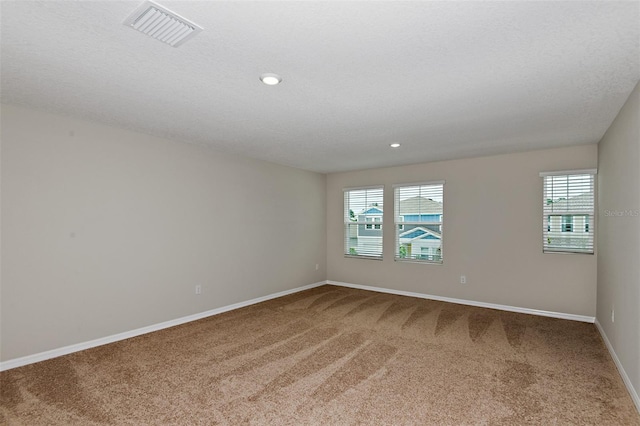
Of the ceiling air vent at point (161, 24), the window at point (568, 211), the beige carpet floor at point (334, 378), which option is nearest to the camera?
the ceiling air vent at point (161, 24)

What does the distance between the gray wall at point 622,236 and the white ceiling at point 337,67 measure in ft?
0.88

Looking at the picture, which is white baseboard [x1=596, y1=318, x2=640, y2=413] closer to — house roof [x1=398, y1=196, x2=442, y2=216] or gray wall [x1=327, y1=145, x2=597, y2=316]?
gray wall [x1=327, y1=145, x2=597, y2=316]

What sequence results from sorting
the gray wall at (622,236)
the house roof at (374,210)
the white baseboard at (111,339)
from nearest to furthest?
the gray wall at (622,236), the white baseboard at (111,339), the house roof at (374,210)

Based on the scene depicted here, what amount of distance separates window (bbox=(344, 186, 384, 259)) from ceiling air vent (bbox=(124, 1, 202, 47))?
488 cm

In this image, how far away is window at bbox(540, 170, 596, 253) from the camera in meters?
4.43

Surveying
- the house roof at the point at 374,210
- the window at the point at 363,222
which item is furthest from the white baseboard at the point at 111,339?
the house roof at the point at 374,210

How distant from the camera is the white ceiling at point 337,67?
1.67m

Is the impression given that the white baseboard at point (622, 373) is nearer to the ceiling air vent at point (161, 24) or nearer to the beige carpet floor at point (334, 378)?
the beige carpet floor at point (334, 378)

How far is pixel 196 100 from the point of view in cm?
288

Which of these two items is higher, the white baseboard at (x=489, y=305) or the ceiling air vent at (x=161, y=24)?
the ceiling air vent at (x=161, y=24)

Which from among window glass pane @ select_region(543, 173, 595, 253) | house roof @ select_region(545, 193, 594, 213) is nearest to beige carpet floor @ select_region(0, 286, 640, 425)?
window glass pane @ select_region(543, 173, 595, 253)

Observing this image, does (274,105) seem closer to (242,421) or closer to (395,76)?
(395,76)

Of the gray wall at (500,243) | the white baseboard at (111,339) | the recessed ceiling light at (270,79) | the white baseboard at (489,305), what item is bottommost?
the white baseboard at (111,339)

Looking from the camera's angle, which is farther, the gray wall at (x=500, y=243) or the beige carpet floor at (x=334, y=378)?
the gray wall at (x=500, y=243)
